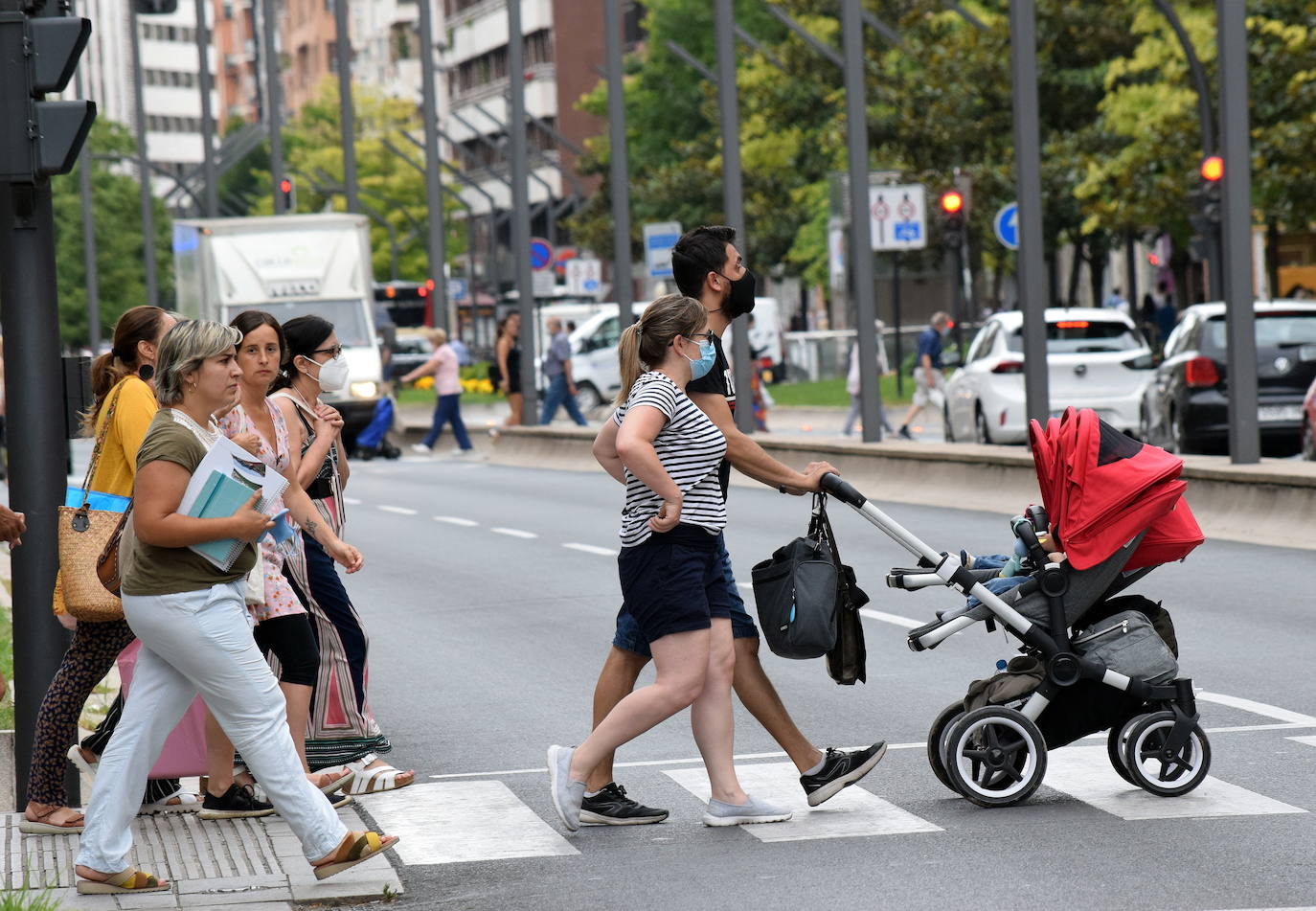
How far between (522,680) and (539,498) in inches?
554

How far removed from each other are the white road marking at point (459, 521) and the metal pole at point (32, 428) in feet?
45.8

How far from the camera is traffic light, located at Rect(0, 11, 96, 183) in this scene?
7.77 metres

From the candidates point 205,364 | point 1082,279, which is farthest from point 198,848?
point 1082,279

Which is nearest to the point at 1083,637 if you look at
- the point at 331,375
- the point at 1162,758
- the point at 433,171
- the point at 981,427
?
the point at 1162,758

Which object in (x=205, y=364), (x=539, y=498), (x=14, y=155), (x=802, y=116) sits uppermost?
(x=802, y=116)

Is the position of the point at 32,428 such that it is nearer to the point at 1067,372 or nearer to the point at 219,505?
the point at 219,505

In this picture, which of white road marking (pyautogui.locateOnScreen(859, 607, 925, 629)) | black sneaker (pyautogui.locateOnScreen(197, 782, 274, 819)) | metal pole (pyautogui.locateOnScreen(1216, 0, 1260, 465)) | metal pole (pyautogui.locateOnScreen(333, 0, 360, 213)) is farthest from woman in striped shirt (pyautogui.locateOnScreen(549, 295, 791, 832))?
metal pole (pyautogui.locateOnScreen(333, 0, 360, 213))

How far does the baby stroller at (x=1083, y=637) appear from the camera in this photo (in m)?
7.89

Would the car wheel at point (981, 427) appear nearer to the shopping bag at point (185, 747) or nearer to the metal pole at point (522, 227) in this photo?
the metal pole at point (522, 227)

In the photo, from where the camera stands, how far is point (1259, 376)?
75.3ft

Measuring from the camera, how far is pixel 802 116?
6512 centimetres

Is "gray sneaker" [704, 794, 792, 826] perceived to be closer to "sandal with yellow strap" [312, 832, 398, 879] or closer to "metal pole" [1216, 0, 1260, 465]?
"sandal with yellow strap" [312, 832, 398, 879]

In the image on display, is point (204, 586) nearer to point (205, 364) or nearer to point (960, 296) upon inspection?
point (205, 364)

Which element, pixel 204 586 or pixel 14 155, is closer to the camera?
pixel 204 586
